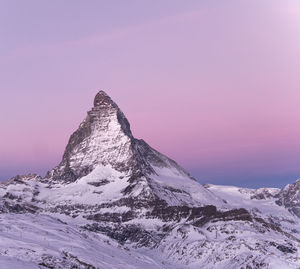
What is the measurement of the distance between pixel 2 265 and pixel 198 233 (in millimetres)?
155550

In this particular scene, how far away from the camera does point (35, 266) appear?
5000 cm

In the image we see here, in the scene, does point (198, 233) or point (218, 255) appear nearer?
point (218, 255)

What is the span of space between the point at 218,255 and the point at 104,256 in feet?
295

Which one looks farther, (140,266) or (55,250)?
(140,266)

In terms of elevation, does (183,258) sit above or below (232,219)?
below

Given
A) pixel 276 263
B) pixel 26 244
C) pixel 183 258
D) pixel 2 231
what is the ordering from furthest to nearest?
A: pixel 183 258
pixel 276 263
pixel 2 231
pixel 26 244

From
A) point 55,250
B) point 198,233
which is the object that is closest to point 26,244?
point 55,250

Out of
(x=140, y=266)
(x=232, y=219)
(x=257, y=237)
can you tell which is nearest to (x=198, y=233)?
(x=232, y=219)

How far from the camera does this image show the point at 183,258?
17988cm

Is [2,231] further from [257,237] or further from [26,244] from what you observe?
[257,237]

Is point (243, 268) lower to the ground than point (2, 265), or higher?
lower

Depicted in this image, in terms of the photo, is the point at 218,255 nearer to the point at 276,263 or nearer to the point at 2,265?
the point at 276,263

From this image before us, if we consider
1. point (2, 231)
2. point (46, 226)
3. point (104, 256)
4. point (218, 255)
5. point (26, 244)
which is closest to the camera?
point (26, 244)

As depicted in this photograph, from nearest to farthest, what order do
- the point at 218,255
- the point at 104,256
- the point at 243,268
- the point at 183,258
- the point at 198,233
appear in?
the point at 104,256 < the point at 243,268 < the point at 218,255 < the point at 183,258 < the point at 198,233
